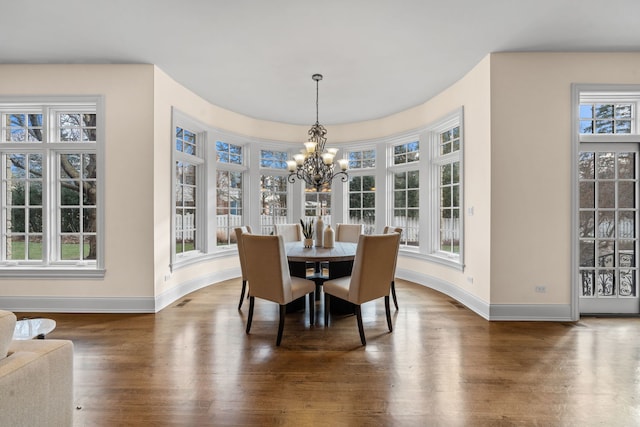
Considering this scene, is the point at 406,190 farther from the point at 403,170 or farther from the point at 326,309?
the point at 326,309

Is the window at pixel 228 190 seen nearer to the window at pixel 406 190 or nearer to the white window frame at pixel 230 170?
the white window frame at pixel 230 170

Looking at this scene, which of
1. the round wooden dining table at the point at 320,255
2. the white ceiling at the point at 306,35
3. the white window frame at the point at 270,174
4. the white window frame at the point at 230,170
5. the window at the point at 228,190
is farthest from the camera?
the white window frame at the point at 270,174

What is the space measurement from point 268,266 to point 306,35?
220 centimetres

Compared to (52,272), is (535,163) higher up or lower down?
higher up

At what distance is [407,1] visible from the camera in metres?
2.36

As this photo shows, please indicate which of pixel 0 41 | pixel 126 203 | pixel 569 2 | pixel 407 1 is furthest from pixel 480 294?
pixel 0 41

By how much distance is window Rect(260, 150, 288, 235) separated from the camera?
557 centimetres

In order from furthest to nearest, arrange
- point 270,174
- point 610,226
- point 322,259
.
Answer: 1. point 270,174
2. point 610,226
3. point 322,259

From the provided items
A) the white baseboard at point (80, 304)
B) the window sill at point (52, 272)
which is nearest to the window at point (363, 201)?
the white baseboard at point (80, 304)

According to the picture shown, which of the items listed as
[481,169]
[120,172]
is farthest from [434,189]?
[120,172]

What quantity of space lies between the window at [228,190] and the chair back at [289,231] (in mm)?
1051

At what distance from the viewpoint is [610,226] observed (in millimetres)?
3373

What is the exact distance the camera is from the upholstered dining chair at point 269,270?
2.67 meters

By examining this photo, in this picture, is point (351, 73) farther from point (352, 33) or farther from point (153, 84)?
point (153, 84)
